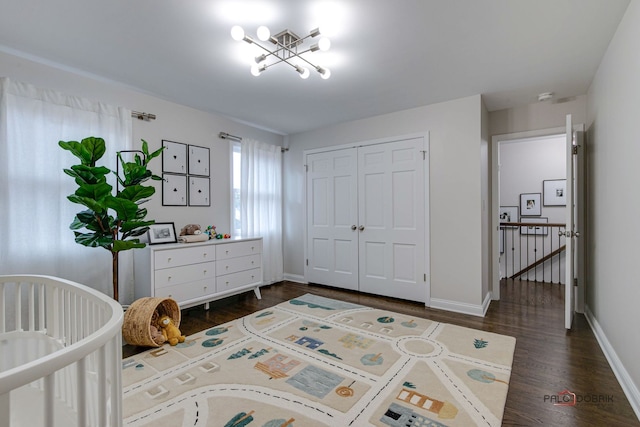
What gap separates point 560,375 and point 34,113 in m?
4.57

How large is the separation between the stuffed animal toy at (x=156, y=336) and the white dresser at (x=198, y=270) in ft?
1.21

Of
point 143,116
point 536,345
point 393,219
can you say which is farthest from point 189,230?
point 536,345

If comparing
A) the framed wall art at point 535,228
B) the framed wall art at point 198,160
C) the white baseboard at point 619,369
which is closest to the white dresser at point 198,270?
the framed wall art at point 198,160

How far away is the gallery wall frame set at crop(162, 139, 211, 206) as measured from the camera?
3.54 m

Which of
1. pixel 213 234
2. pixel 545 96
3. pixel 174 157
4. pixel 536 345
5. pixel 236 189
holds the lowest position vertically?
pixel 536 345

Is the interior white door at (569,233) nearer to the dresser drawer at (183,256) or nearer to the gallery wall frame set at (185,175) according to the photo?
the dresser drawer at (183,256)

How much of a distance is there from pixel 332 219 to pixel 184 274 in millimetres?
2210

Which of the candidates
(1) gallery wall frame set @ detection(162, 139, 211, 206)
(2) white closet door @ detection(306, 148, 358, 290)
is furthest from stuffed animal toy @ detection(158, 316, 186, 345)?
(2) white closet door @ detection(306, 148, 358, 290)

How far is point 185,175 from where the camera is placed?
3725 mm

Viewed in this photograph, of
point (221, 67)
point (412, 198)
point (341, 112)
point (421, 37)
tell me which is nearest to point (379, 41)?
point (421, 37)

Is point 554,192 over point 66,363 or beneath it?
over

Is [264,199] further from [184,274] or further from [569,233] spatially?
[569,233]

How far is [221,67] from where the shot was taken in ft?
8.83

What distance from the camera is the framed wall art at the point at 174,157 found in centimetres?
352
